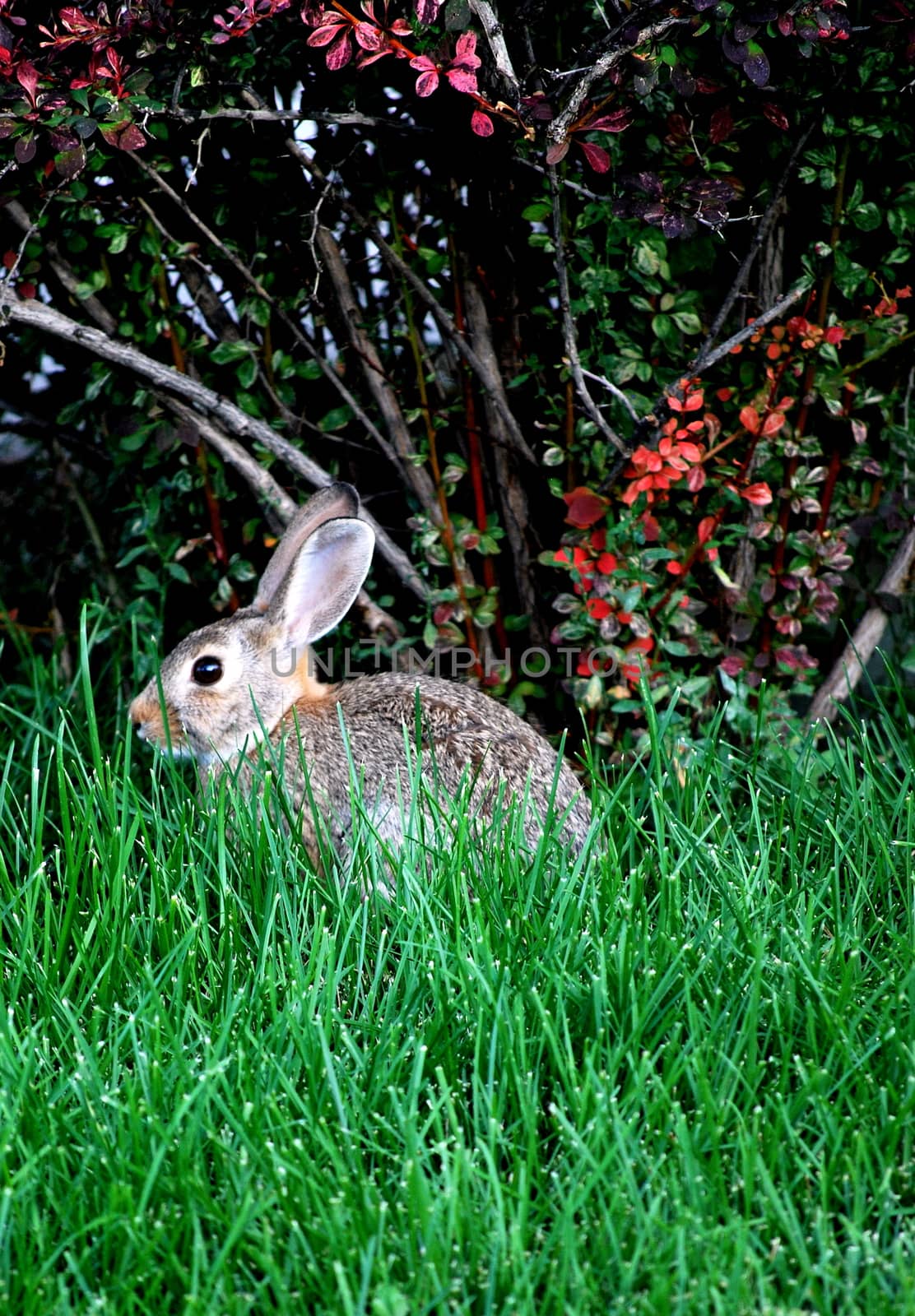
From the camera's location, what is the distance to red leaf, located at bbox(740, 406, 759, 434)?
3865mm

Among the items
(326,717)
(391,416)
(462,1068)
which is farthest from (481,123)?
(462,1068)

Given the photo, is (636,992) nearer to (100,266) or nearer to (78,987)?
(78,987)

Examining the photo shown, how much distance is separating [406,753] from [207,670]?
796mm

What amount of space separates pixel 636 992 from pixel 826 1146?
0.44 metres

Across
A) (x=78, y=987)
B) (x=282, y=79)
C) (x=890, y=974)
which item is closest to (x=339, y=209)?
(x=282, y=79)

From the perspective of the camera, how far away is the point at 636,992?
259cm

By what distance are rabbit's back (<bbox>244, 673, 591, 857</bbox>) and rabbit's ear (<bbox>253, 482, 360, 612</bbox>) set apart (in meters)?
0.45

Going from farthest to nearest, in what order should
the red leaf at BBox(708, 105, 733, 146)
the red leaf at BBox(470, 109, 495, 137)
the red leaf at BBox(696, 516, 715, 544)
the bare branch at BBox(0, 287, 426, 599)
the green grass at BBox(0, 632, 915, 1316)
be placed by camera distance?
the red leaf at BBox(696, 516, 715, 544), the bare branch at BBox(0, 287, 426, 599), the red leaf at BBox(708, 105, 733, 146), the red leaf at BBox(470, 109, 495, 137), the green grass at BBox(0, 632, 915, 1316)

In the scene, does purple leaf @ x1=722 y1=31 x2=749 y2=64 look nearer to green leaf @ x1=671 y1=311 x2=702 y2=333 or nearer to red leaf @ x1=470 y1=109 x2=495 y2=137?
red leaf @ x1=470 y1=109 x2=495 y2=137

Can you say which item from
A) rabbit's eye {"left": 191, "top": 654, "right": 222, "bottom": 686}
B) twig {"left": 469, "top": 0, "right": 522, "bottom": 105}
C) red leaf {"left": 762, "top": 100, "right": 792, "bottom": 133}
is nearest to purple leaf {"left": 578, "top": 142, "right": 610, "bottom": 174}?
twig {"left": 469, "top": 0, "right": 522, "bottom": 105}

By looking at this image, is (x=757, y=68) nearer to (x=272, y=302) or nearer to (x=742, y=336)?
(x=742, y=336)

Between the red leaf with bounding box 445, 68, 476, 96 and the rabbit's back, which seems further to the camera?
the rabbit's back

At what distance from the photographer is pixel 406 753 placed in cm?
343

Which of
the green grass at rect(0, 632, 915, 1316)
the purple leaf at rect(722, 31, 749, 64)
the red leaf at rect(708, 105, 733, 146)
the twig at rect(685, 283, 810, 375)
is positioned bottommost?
the green grass at rect(0, 632, 915, 1316)
